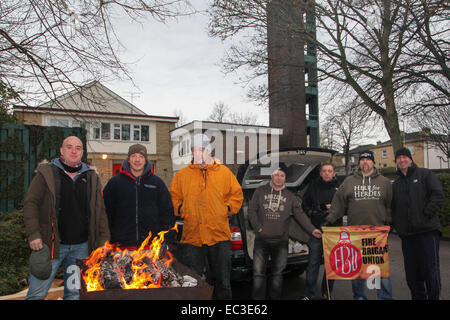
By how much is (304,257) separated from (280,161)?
1.42m

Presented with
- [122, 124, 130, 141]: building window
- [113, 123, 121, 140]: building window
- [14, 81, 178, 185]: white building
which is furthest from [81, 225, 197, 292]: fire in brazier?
[122, 124, 130, 141]: building window

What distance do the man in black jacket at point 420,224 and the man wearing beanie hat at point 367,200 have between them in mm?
143

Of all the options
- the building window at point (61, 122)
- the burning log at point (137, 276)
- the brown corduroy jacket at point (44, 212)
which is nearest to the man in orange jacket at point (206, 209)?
the burning log at point (137, 276)

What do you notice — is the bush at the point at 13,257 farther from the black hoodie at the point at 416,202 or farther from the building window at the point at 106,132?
the building window at the point at 106,132

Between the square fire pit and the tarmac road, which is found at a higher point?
the square fire pit

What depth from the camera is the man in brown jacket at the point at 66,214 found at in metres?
3.08

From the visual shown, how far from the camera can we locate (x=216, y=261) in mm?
3902

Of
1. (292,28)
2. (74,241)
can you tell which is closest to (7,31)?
(74,241)

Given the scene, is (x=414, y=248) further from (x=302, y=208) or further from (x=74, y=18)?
(x=74, y=18)

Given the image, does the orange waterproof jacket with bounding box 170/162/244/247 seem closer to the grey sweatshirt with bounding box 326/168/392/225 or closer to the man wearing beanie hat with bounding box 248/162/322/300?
the man wearing beanie hat with bounding box 248/162/322/300

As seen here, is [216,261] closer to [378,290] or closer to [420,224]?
[378,290]

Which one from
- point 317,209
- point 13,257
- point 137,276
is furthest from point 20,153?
point 317,209

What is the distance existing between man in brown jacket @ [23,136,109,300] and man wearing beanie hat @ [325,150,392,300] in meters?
2.88

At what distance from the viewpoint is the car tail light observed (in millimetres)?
4391
